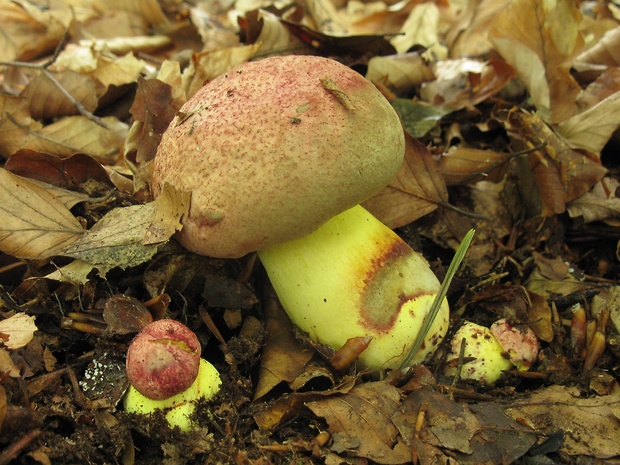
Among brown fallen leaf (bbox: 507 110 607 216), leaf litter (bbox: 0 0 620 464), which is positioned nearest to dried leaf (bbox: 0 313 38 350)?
leaf litter (bbox: 0 0 620 464)

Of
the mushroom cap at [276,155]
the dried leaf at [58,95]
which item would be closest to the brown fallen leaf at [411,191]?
the mushroom cap at [276,155]

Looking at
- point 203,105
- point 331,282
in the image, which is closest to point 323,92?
point 203,105

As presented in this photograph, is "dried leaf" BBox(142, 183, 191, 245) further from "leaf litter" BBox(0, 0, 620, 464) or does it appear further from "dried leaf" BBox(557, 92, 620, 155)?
"dried leaf" BBox(557, 92, 620, 155)

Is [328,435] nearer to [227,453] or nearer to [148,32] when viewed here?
[227,453]

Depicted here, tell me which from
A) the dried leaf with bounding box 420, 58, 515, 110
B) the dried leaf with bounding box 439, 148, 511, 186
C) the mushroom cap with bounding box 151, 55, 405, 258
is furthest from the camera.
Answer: the dried leaf with bounding box 420, 58, 515, 110

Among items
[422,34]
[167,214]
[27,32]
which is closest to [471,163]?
[167,214]

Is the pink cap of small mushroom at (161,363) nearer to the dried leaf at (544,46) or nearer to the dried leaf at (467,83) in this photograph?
the dried leaf at (467,83)

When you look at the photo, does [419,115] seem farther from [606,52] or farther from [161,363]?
[161,363]
